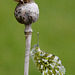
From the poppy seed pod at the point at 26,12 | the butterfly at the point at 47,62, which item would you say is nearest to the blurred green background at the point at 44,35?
the butterfly at the point at 47,62

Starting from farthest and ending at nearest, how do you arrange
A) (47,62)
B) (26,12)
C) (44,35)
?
1. (44,35)
2. (47,62)
3. (26,12)

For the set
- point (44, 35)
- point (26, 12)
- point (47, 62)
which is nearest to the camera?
point (26, 12)

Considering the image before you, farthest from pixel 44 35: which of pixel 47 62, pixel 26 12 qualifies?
pixel 26 12

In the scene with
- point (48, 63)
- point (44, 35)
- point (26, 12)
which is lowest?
point (48, 63)

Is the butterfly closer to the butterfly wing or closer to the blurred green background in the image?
the butterfly wing

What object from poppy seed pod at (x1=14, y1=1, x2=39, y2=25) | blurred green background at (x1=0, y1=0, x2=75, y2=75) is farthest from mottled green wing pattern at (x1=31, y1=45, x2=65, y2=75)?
blurred green background at (x1=0, y1=0, x2=75, y2=75)

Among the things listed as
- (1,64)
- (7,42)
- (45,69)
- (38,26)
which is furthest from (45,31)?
(45,69)

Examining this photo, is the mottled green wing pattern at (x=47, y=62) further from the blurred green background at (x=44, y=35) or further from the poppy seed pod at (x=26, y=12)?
the blurred green background at (x=44, y=35)

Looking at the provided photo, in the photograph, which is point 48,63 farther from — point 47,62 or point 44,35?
point 44,35

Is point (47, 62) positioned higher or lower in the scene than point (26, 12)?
lower
